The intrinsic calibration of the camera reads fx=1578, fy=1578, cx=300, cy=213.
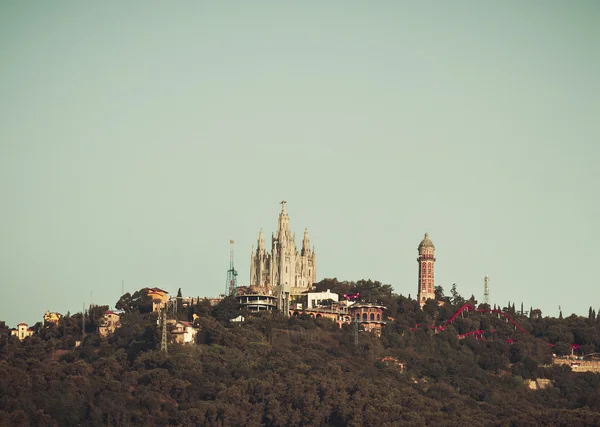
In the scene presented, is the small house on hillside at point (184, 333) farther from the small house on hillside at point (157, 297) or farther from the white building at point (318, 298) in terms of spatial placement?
the white building at point (318, 298)

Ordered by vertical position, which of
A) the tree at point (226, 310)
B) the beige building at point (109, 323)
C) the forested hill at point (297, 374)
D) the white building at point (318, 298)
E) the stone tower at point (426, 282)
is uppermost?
the stone tower at point (426, 282)

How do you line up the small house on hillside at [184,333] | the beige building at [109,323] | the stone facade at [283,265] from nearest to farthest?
the small house on hillside at [184,333] < the beige building at [109,323] < the stone facade at [283,265]

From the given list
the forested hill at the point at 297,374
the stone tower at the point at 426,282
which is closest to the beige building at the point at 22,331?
the forested hill at the point at 297,374

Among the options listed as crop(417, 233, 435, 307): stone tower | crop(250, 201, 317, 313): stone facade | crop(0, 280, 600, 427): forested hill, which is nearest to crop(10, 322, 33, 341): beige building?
crop(0, 280, 600, 427): forested hill

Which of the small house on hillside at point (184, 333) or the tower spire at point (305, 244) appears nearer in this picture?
the small house on hillside at point (184, 333)

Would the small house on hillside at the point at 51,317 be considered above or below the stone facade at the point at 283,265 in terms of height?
below

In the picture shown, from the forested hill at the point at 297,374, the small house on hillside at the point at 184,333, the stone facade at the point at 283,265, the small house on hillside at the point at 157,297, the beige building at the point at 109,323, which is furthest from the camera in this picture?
the stone facade at the point at 283,265

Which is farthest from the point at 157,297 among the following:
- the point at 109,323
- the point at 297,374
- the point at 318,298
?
the point at 297,374
